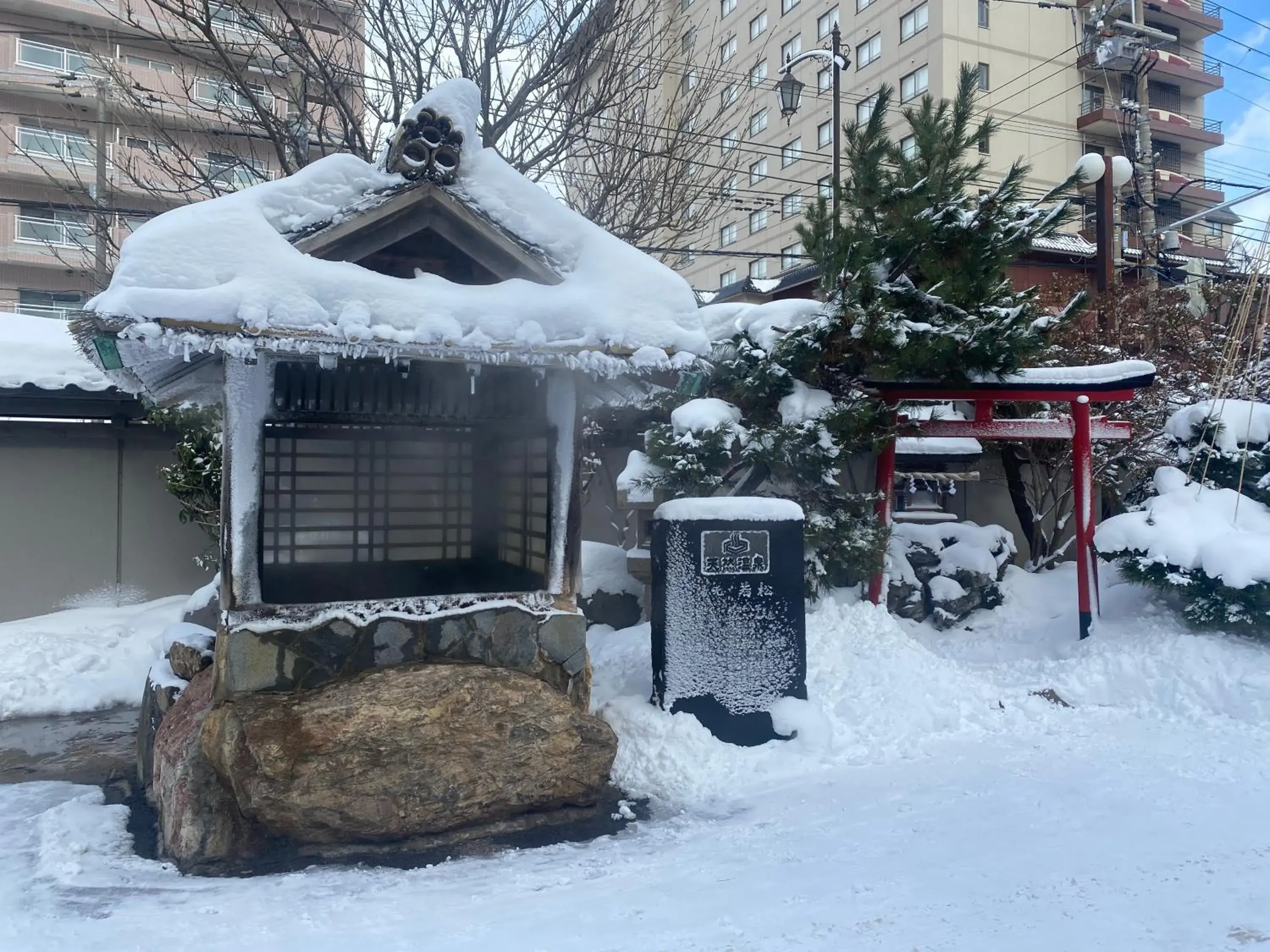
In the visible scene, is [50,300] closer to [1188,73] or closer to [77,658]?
[77,658]

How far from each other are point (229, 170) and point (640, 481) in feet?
24.7

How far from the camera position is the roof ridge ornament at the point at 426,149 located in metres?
4.98

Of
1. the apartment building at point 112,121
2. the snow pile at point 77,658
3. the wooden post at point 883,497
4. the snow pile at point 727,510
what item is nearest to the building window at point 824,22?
the apartment building at point 112,121

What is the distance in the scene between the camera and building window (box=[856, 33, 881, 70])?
31.8 meters

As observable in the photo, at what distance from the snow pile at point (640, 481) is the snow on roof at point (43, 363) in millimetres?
6049

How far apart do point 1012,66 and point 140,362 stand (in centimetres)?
3299

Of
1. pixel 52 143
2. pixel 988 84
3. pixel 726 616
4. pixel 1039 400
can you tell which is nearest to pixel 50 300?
pixel 52 143

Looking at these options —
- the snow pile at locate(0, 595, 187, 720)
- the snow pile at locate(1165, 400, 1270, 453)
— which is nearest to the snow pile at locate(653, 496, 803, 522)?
the snow pile at locate(1165, 400, 1270, 453)

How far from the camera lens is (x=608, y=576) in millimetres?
8938

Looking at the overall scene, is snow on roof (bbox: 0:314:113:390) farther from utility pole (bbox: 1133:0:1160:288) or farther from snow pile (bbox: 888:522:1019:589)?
utility pole (bbox: 1133:0:1160:288)

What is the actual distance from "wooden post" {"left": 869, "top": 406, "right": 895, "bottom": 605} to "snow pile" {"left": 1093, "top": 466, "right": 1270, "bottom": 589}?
196cm

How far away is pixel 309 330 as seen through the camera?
4406 mm

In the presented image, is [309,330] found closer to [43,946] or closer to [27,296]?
[43,946]

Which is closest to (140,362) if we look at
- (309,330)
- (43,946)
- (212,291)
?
(212,291)
